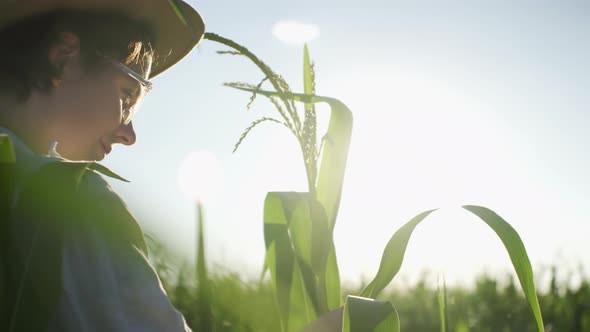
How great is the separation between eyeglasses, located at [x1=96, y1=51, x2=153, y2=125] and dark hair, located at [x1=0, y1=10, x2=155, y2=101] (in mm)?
29

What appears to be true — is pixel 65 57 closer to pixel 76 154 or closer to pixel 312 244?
pixel 76 154

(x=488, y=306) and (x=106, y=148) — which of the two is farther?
(x=488, y=306)

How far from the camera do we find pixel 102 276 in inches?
38.7

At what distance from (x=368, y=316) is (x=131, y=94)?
904 mm

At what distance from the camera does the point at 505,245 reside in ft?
4.40

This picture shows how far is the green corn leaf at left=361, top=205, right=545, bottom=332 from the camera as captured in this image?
1.34 metres

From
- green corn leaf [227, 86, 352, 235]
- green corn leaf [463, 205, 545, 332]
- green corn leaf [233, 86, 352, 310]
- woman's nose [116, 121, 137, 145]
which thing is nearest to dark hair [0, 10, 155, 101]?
woman's nose [116, 121, 137, 145]

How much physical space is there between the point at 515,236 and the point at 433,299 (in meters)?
3.56

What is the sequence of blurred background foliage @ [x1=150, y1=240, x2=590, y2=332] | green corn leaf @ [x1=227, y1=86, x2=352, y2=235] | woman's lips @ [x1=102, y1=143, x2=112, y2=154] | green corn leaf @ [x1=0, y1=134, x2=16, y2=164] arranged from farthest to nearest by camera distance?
blurred background foliage @ [x1=150, y1=240, x2=590, y2=332], woman's lips @ [x1=102, y1=143, x2=112, y2=154], green corn leaf @ [x1=227, y1=86, x2=352, y2=235], green corn leaf @ [x1=0, y1=134, x2=16, y2=164]

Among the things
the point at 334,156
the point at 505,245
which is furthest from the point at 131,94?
the point at 505,245

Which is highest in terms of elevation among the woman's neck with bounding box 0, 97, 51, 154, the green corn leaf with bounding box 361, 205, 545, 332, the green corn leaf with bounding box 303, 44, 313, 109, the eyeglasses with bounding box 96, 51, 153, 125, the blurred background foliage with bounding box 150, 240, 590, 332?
the green corn leaf with bounding box 303, 44, 313, 109

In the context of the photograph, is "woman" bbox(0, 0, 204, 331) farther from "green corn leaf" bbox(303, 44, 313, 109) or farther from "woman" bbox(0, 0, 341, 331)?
"green corn leaf" bbox(303, 44, 313, 109)

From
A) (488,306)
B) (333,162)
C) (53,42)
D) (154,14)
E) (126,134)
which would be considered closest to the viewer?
(333,162)

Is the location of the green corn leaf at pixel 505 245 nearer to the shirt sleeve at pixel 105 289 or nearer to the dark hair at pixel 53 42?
the shirt sleeve at pixel 105 289
